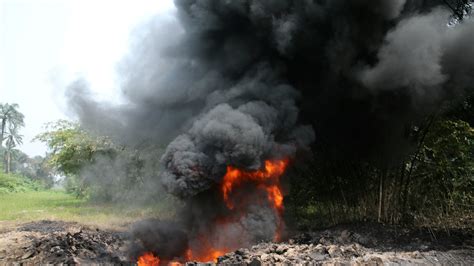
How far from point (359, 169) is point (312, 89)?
398 centimetres

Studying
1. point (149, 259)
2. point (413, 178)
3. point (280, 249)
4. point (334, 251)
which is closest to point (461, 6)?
point (413, 178)

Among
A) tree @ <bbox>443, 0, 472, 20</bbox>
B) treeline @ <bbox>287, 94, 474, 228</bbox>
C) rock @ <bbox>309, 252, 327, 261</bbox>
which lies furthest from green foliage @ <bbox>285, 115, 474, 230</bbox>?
rock @ <bbox>309, 252, 327, 261</bbox>

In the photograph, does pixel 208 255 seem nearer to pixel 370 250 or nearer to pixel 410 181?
pixel 370 250

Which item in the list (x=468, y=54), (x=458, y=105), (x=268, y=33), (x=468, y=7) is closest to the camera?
(x=468, y=54)

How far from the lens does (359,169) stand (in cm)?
1391

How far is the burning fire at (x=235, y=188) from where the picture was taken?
9734 mm

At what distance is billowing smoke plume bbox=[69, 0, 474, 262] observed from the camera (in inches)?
363

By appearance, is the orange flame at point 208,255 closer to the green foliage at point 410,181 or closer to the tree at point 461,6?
the green foliage at point 410,181

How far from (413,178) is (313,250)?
7.02 metres

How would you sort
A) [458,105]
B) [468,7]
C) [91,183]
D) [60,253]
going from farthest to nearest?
1. [91,183]
2. [458,105]
3. [468,7]
4. [60,253]

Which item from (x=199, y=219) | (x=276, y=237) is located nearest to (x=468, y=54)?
(x=276, y=237)

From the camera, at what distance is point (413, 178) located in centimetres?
1432

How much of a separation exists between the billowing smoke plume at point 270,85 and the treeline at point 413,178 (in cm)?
119

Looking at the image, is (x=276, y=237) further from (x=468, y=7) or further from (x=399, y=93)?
(x=468, y=7)
